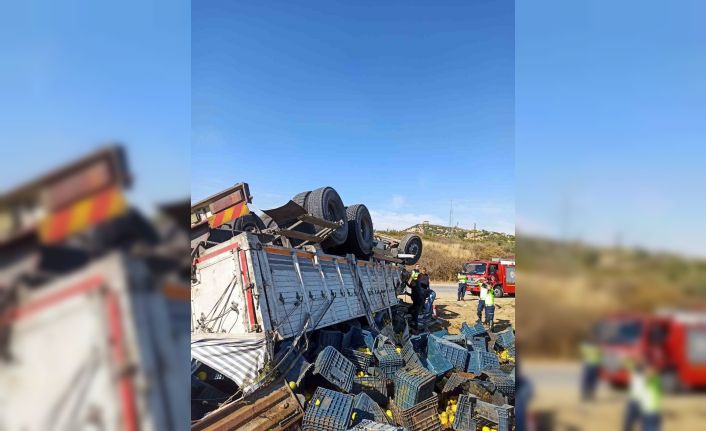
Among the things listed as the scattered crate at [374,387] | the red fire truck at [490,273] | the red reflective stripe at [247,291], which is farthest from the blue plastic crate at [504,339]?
the red fire truck at [490,273]

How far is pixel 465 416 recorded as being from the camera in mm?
4996

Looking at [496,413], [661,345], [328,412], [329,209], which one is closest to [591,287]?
[661,345]

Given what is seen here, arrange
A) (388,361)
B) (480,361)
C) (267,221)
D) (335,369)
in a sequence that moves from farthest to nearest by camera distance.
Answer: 1. (267,221)
2. (480,361)
3. (388,361)
4. (335,369)

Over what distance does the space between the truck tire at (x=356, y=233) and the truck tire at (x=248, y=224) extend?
2.42 m

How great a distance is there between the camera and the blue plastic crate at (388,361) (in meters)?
6.01

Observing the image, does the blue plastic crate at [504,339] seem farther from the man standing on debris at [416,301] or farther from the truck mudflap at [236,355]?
the truck mudflap at [236,355]

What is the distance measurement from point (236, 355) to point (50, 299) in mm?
4145

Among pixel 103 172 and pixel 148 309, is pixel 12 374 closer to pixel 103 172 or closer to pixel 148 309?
pixel 148 309

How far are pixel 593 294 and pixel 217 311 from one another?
16.6 ft

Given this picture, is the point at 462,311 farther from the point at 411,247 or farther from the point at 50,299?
the point at 50,299

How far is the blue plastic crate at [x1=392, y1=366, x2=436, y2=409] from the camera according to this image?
527cm

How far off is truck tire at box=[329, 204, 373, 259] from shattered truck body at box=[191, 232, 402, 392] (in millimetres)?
2316

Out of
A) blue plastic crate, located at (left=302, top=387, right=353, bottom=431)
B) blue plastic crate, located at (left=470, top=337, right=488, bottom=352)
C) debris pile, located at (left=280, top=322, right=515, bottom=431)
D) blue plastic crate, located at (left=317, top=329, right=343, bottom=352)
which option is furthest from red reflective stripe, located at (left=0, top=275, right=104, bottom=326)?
blue plastic crate, located at (left=470, top=337, right=488, bottom=352)

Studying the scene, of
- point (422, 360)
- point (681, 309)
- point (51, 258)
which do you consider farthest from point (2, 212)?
point (422, 360)
